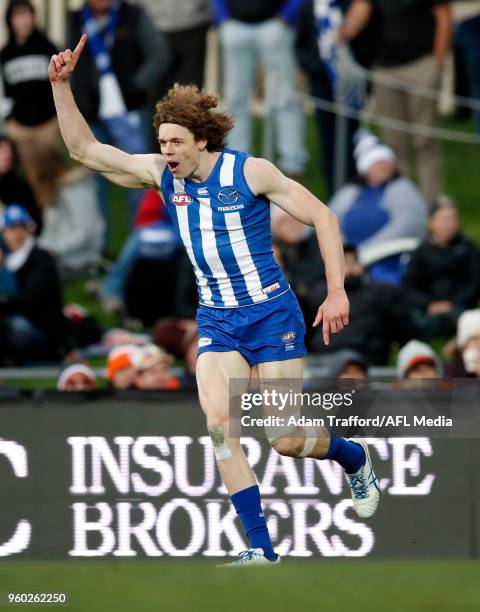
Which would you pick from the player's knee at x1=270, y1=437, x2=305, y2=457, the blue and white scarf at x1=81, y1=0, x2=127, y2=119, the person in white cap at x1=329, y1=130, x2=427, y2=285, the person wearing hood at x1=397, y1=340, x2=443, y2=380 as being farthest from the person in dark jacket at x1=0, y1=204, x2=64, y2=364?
the player's knee at x1=270, y1=437, x2=305, y2=457

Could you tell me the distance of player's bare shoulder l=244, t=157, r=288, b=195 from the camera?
7906mm

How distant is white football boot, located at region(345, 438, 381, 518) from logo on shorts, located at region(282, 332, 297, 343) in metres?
0.71

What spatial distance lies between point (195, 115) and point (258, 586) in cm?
225

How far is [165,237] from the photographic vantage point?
45.8 feet

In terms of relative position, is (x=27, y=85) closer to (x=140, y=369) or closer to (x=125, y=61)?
(x=125, y=61)

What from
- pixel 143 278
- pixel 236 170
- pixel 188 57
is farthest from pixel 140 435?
pixel 188 57

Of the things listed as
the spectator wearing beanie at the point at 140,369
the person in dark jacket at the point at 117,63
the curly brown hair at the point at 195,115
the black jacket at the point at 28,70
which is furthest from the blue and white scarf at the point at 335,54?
the curly brown hair at the point at 195,115

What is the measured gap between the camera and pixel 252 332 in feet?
26.5

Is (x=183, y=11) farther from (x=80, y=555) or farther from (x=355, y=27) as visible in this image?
Answer: (x=80, y=555)

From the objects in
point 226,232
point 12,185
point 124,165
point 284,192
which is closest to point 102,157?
point 124,165

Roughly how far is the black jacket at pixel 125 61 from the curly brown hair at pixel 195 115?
21.8 ft

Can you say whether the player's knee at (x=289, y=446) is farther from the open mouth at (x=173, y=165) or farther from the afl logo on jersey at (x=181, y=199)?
the open mouth at (x=173, y=165)

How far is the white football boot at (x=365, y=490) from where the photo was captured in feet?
27.7

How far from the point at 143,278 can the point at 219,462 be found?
19.2 feet
